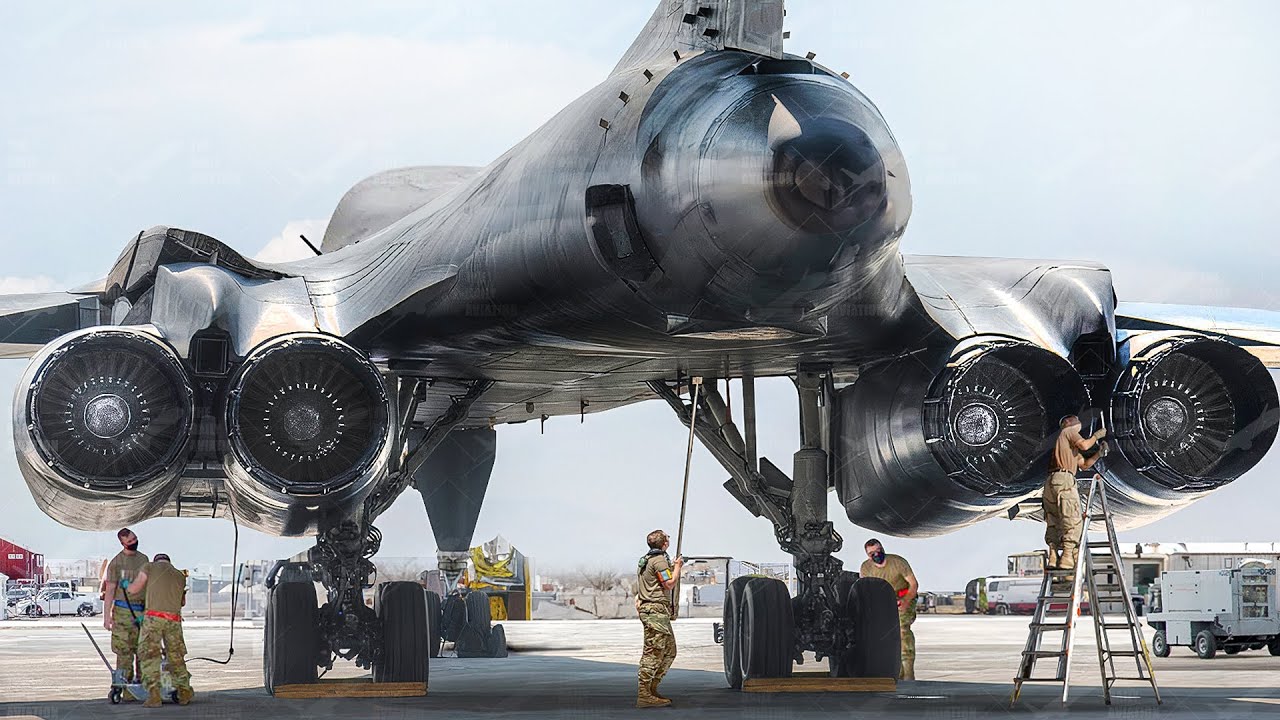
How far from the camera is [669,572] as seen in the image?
31.6ft

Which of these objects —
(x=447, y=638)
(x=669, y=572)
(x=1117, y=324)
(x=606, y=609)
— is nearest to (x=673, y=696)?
(x=669, y=572)

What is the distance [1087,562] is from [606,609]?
110 ft

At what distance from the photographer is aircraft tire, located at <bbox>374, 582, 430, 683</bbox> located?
33.8 feet

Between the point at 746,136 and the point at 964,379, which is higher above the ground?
the point at 746,136

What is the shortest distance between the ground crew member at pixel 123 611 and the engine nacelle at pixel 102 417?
5.90 ft

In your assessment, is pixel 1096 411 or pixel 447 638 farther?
pixel 447 638

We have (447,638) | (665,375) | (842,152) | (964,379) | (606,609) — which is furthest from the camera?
(606,609)

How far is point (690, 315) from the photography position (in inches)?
315

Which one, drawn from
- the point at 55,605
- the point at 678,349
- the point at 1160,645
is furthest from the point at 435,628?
the point at 55,605

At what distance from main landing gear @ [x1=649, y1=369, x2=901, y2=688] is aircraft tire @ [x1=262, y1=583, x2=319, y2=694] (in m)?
3.11

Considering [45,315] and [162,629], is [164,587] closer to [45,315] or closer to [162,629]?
[162,629]

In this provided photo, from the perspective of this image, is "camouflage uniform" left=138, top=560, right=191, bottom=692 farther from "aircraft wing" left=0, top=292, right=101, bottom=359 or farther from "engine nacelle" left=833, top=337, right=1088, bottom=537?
"engine nacelle" left=833, top=337, right=1088, bottom=537

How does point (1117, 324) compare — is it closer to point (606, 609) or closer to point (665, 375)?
point (665, 375)

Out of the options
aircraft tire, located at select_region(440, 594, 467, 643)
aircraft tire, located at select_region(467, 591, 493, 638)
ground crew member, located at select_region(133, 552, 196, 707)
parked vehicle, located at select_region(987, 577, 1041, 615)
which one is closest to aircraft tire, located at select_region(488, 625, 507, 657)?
aircraft tire, located at select_region(467, 591, 493, 638)
